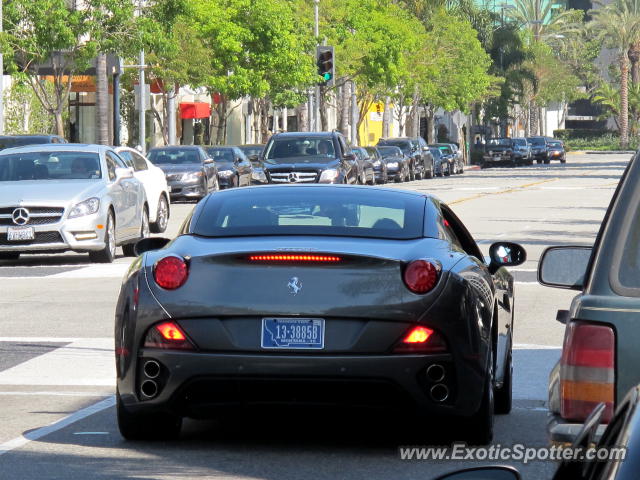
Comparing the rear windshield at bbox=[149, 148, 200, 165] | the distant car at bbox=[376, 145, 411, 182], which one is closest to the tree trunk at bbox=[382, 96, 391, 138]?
the distant car at bbox=[376, 145, 411, 182]

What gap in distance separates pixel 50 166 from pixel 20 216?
1.62 metres

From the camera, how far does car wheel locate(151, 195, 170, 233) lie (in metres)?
26.7

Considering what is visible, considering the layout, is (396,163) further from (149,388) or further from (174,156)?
(149,388)

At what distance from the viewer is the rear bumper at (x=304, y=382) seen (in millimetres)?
7676

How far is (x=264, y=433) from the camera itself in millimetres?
8758

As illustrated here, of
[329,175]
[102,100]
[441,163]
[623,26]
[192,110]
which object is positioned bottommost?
[441,163]

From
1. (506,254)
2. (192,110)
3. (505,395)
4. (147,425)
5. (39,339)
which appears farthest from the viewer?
(192,110)

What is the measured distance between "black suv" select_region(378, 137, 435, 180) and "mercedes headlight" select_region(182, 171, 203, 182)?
82.9ft

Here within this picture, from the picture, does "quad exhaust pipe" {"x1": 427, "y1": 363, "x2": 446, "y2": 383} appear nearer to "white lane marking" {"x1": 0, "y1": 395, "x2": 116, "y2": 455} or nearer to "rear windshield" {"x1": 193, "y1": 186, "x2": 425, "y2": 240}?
"rear windshield" {"x1": 193, "y1": 186, "x2": 425, "y2": 240}

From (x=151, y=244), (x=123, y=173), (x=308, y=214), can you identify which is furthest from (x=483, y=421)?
(x=123, y=173)

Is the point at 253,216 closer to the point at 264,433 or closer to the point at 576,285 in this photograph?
the point at 264,433

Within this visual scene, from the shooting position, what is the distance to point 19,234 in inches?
807

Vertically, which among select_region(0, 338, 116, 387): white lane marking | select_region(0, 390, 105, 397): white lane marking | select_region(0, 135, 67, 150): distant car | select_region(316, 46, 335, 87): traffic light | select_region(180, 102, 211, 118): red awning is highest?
select_region(316, 46, 335, 87): traffic light

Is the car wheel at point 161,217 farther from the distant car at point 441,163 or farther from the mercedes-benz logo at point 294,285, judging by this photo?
the distant car at point 441,163
